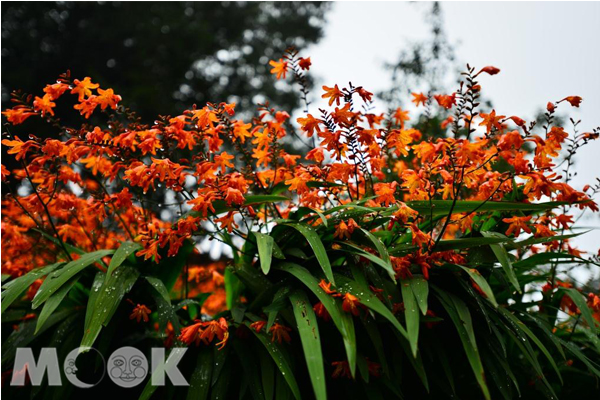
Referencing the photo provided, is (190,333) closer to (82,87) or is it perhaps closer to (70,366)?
(70,366)

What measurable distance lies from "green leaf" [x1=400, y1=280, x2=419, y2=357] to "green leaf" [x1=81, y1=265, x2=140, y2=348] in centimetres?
86

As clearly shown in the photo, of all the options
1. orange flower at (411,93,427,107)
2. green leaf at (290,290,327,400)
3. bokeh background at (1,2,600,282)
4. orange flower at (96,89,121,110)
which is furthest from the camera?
bokeh background at (1,2,600,282)

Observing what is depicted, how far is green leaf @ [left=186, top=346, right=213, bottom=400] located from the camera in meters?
1.55

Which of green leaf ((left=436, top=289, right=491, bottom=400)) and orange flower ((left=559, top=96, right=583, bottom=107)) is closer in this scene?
green leaf ((left=436, top=289, right=491, bottom=400))

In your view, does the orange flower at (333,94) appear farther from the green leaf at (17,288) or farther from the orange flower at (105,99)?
the green leaf at (17,288)

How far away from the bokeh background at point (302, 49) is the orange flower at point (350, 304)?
0.77 m

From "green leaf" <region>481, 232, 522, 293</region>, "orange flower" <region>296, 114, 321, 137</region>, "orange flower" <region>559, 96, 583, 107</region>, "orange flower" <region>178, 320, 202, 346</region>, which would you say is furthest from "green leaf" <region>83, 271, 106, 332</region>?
"orange flower" <region>559, 96, 583, 107</region>

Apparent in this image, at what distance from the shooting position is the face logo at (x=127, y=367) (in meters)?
1.83

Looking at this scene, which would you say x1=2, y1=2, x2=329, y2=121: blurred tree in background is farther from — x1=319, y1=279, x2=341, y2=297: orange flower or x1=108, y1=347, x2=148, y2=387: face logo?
x1=319, y1=279, x2=341, y2=297: orange flower

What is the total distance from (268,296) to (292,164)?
715mm

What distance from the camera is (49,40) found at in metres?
7.83

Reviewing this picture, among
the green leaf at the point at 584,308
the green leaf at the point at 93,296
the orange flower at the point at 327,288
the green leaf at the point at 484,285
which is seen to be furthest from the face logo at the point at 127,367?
the green leaf at the point at 584,308

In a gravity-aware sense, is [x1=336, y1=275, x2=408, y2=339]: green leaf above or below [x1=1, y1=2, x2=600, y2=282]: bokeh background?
below

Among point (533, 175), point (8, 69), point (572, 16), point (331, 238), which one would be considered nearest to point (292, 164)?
point (331, 238)
